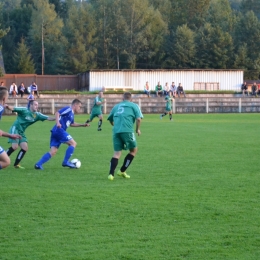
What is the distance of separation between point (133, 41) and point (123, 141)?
63.9 m

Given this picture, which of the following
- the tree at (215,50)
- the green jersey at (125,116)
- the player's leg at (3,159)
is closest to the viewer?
the player's leg at (3,159)

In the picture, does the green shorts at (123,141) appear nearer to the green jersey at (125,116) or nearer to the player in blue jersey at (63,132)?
the green jersey at (125,116)

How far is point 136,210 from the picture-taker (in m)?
8.05

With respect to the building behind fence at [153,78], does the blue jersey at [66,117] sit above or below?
below

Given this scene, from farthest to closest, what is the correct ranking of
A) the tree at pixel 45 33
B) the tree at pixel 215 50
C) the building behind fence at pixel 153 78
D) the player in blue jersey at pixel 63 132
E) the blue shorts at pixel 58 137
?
the tree at pixel 45 33 → the tree at pixel 215 50 → the building behind fence at pixel 153 78 → the blue shorts at pixel 58 137 → the player in blue jersey at pixel 63 132

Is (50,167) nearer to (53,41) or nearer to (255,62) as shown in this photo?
(255,62)

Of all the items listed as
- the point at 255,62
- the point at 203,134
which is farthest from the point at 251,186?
the point at 255,62

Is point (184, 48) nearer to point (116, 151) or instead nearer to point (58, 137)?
point (58, 137)

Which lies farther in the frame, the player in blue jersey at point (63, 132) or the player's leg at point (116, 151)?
the player in blue jersey at point (63, 132)

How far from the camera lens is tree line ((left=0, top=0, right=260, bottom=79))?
70.6 m

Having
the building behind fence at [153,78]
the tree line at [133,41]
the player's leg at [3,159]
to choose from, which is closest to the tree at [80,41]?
the tree line at [133,41]

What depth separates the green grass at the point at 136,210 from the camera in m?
6.21

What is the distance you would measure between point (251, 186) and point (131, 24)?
6614 cm

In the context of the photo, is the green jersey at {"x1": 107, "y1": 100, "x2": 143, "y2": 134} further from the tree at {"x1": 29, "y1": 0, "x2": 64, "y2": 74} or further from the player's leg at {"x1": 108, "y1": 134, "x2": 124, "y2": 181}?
the tree at {"x1": 29, "y1": 0, "x2": 64, "y2": 74}
